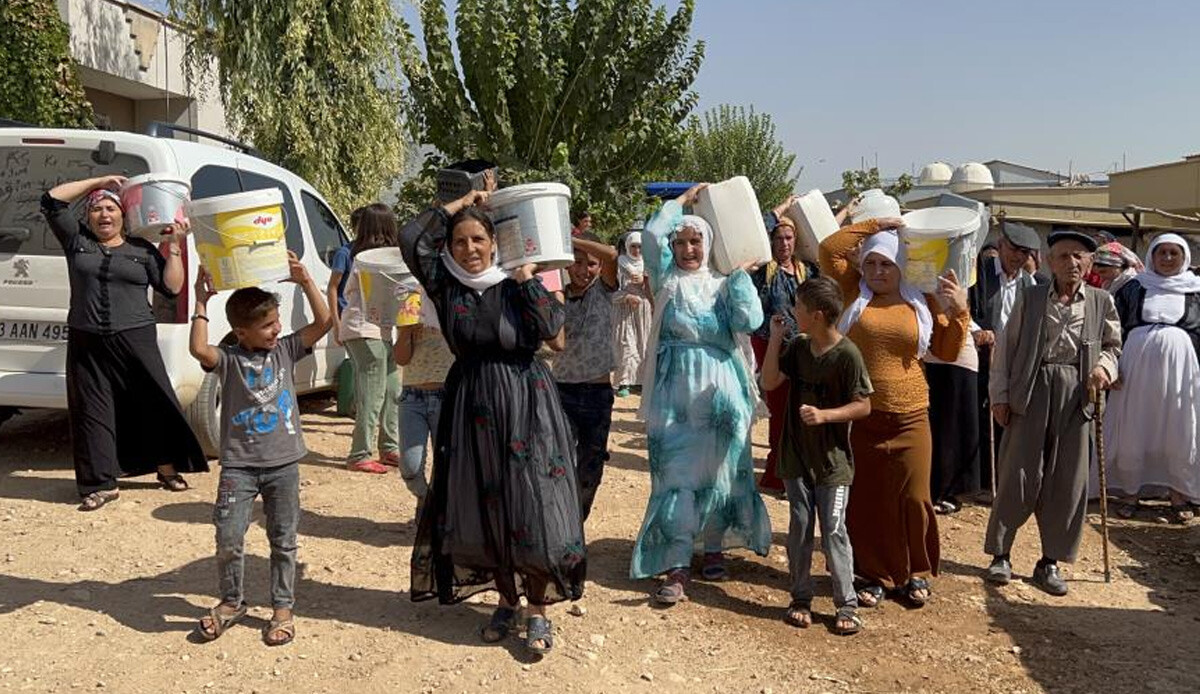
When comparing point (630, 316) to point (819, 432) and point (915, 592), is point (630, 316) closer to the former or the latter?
point (915, 592)

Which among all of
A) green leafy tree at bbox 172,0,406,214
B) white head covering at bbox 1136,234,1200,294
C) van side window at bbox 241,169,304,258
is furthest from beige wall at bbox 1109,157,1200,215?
van side window at bbox 241,169,304,258

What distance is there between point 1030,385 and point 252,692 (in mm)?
3918

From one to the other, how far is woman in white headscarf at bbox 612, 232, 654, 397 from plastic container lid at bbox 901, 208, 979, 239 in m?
5.05

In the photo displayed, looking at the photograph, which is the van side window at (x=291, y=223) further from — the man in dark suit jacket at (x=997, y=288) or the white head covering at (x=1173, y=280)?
the white head covering at (x=1173, y=280)

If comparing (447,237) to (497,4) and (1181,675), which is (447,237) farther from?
(497,4)

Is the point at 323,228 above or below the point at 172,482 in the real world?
above

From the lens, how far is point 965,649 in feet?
14.5

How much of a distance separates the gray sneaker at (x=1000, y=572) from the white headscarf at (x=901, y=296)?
134 cm

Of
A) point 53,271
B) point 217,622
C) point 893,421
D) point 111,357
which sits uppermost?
point 53,271

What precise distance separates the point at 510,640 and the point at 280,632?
2.99 feet

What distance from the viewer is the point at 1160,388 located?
7.14 metres

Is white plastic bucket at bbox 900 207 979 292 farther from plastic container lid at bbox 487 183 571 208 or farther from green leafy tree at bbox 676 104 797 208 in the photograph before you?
green leafy tree at bbox 676 104 797 208

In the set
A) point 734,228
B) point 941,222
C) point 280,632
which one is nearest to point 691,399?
point 734,228

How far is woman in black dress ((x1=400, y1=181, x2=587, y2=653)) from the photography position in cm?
397
